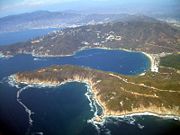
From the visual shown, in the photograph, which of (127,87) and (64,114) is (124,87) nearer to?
(127,87)

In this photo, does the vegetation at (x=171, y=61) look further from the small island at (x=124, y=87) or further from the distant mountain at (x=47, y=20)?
the distant mountain at (x=47, y=20)

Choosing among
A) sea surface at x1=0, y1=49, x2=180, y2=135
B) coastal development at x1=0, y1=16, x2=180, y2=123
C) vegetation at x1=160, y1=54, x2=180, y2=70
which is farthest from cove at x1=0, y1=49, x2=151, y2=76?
vegetation at x1=160, y1=54, x2=180, y2=70

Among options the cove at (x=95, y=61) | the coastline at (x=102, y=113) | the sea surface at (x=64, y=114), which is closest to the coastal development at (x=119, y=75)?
the coastline at (x=102, y=113)

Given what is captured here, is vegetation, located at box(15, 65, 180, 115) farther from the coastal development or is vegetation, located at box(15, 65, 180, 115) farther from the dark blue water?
the dark blue water

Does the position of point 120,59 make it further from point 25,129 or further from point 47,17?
point 47,17

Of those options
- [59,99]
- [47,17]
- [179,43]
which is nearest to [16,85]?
[59,99]
